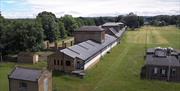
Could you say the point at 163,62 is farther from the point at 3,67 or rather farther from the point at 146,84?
the point at 3,67

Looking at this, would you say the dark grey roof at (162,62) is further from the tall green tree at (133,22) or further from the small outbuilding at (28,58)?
the tall green tree at (133,22)

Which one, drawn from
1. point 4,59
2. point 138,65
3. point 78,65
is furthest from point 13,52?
point 138,65

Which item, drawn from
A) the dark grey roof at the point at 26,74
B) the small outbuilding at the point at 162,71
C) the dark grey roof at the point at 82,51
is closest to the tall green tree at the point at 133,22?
the dark grey roof at the point at 82,51

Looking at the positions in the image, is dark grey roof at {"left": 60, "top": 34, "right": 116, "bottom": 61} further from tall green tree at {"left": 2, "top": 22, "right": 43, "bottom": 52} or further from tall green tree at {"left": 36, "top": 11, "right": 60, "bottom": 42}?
tall green tree at {"left": 36, "top": 11, "right": 60, "bottom": 42}

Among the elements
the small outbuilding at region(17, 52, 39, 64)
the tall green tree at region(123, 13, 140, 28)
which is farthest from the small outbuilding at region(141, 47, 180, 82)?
the tall green tree at region(123, 13, 140, 28)

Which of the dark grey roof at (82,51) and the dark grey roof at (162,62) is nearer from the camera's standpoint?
the dark grey roof at (162,62)

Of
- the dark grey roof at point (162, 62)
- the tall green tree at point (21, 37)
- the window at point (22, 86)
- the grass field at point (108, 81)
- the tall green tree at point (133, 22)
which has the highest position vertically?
the tall green tree at point (133, 22)

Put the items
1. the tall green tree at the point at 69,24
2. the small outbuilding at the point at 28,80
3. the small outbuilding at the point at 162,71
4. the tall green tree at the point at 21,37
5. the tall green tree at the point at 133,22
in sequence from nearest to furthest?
the small outbuilding at the point at 28,80
the small outbuilding at the point at 162,71
the tall green tree at the point at 21,37
the tall green tree at the point at 69,24
the tall green tree at the point at 133,22
